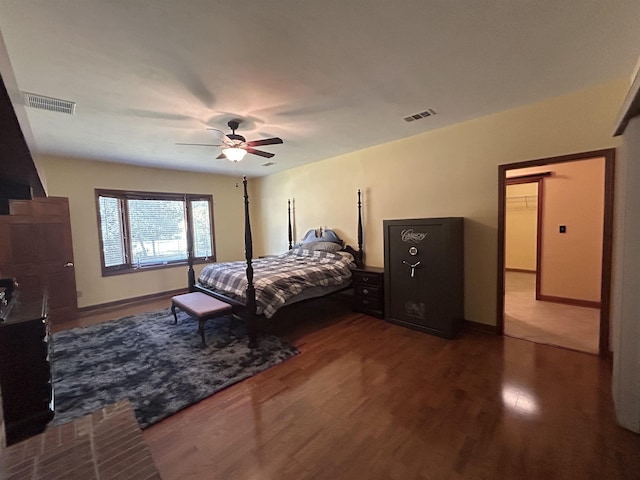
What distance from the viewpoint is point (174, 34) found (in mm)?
1785

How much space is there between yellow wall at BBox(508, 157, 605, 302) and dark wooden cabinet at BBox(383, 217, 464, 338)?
2216mm

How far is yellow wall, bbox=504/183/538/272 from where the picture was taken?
6.58 metres

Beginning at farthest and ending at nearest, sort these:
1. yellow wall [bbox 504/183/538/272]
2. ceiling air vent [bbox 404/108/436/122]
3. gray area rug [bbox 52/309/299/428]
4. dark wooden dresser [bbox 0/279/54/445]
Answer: yellow wall [bbox 504/183/538/272] → ceiling air vent [bbox 404/108/436/122] → gray area rug [bbox 52/309/299/428] → dark wooden dresser [bbox 0/279/54/445]

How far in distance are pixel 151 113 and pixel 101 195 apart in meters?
2.90

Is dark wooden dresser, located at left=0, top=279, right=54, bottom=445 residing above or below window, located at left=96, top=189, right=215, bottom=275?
below

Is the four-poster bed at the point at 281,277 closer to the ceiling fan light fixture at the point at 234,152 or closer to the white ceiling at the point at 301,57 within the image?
the ceiling fan light fixture at the point at 234,152

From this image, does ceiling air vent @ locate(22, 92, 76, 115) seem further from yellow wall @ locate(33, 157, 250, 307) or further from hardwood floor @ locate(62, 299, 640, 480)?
hardwood floor @ locate(62, 299, 640, 480)

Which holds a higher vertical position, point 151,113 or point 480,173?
point 151,113

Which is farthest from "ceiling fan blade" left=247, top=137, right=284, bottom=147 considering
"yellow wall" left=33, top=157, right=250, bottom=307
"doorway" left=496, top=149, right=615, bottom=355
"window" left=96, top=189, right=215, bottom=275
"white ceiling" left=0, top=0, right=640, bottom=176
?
"yellow wall" left=33, top=157, right=250, bottom=307

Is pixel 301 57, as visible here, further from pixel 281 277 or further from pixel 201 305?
pixel 201 305

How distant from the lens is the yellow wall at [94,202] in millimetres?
4562

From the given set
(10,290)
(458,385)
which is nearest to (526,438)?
(458,385)

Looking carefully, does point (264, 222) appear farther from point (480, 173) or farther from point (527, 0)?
point (527, 0)

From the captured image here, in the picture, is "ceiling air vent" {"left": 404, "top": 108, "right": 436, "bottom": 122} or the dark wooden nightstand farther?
the dark wooden nightstand
